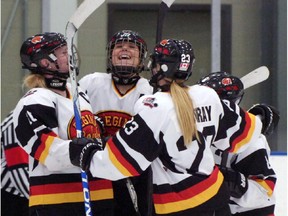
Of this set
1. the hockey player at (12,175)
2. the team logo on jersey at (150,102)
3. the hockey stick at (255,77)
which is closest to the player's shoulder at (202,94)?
the team logo on jersey at (150,102)

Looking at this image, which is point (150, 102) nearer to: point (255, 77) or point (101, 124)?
point (101, 124)

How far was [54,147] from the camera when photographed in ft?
8.87

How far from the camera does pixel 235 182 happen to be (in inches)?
115

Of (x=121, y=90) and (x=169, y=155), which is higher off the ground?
(x=121, y=90)

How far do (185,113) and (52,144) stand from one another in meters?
0.43

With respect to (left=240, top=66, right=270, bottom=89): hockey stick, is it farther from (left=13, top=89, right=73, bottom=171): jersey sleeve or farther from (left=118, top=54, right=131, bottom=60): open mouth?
(left=13, top=89, right=73, bottom=171): jersey sleeve

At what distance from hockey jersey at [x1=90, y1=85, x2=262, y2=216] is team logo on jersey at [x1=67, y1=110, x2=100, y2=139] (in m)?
0.21

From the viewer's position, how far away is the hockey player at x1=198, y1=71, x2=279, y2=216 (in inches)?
117

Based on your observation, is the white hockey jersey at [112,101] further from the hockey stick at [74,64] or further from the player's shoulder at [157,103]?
the player's shoulder at [157,103]

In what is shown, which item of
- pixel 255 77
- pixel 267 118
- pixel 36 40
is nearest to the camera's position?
pixel 36 40

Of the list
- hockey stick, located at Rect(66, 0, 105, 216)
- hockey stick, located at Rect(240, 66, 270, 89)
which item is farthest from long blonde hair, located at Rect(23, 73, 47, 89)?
hockey stick, located at Rect(240, 66, 270, 89)

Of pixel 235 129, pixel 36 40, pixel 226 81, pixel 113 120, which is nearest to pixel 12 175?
pixel 113 120

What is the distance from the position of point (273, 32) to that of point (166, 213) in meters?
2.31

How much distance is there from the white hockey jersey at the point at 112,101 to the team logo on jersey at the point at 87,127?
0.39 ft
